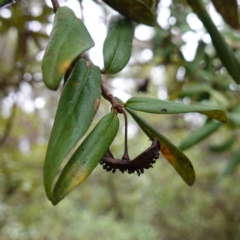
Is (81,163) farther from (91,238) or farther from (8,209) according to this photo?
(91,238)

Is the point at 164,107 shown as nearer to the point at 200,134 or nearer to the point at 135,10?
the point at 135,10

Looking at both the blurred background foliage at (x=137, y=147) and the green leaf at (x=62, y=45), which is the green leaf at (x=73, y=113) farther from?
the blurred background foliage at (x=137, y=147)

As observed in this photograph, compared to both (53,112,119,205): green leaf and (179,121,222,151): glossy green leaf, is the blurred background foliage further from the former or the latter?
(53,112,119,205): green leaf

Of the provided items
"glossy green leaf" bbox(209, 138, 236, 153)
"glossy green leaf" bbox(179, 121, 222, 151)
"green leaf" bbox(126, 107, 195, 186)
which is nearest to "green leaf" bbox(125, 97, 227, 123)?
"green leaf" bbox(126, 107, 195, 186)

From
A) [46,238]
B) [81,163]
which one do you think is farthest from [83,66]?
[46,238]

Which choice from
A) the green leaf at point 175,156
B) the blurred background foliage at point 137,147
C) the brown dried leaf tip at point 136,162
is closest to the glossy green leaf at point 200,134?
the blurred background foliage at point 137,147

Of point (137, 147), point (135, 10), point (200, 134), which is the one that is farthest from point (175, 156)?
point (137, 147)
